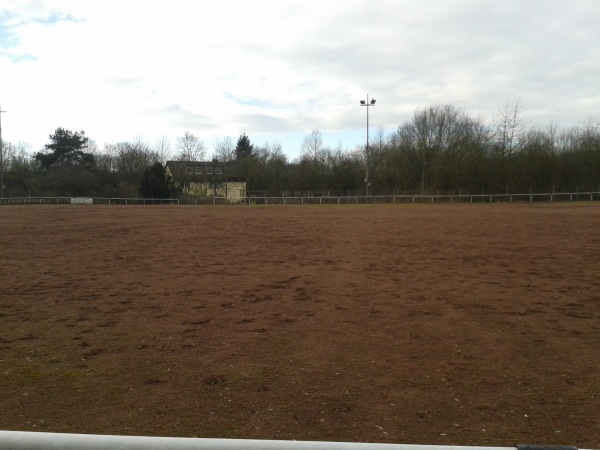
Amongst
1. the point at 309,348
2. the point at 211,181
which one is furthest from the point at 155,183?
the point at 309,348

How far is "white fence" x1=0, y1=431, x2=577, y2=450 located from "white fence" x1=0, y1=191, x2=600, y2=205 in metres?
57.1

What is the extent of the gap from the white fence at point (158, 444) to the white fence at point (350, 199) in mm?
57123

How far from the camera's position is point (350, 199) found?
62.0 meters

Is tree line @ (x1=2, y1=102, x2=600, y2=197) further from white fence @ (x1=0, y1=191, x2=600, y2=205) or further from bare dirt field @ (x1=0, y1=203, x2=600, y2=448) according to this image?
bare dirt field @ (x1=0, y1=203, x2=600, y2=448)

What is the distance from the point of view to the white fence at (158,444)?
7.53 feet

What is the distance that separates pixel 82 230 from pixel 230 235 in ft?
24.7

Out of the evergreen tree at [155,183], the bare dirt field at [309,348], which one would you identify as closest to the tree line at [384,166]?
the evergreen tree at [155,183]

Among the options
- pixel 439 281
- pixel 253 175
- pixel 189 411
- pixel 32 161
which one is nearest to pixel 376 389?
pixel 189 411

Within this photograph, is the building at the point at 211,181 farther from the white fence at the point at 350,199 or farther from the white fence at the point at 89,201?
the white fence at the point at 89,201

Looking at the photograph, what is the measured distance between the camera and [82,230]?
23906 mm

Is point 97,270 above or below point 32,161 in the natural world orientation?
below

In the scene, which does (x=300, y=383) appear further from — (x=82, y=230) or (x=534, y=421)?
(x=82, y=230)

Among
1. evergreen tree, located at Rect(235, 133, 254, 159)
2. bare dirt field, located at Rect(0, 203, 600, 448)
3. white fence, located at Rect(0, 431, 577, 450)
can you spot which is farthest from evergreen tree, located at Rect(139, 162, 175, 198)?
white fence, located at Rect(0, 431, 577, 450)

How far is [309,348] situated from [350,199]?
55.8 meters
